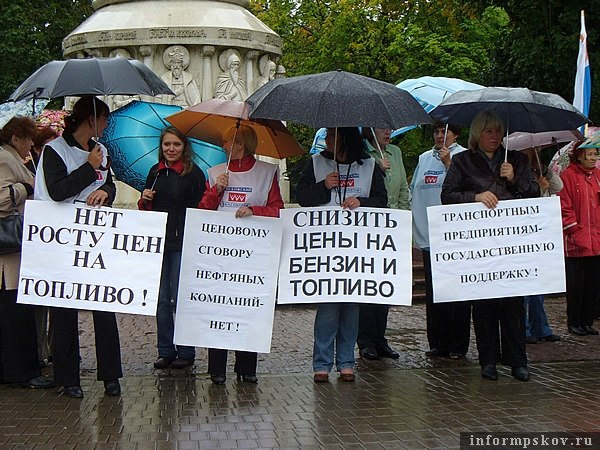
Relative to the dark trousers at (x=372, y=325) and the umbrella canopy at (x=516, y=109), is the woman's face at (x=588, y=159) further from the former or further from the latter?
the dark trousers at (x=372, y=325)

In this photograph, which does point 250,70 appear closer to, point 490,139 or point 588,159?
point 588,159

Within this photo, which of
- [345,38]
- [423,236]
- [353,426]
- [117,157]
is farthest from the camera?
[345,38]

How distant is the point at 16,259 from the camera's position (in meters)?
7.59

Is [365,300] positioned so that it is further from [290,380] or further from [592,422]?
[592,422]

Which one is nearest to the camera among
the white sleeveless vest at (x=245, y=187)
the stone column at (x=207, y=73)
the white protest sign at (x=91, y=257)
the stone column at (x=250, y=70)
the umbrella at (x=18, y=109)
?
the white protest sign at (x=91, y=257)

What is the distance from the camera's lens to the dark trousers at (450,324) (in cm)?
884

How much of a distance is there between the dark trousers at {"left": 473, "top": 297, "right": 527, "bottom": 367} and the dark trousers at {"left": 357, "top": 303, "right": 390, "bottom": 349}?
1.14 metres

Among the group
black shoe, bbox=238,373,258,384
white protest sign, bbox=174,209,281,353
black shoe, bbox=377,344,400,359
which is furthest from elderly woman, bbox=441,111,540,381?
black shoe, bbox=238,373,258,384

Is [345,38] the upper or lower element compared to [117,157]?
upper

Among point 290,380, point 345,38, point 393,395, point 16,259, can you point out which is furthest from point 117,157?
point 345,38

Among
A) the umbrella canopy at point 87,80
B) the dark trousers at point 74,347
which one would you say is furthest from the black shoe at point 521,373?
the umbrella canopy at point 87,80

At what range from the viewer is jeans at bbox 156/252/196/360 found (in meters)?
8.18

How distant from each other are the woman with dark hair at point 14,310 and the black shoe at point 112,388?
587mm

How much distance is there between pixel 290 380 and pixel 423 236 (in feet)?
6.56
